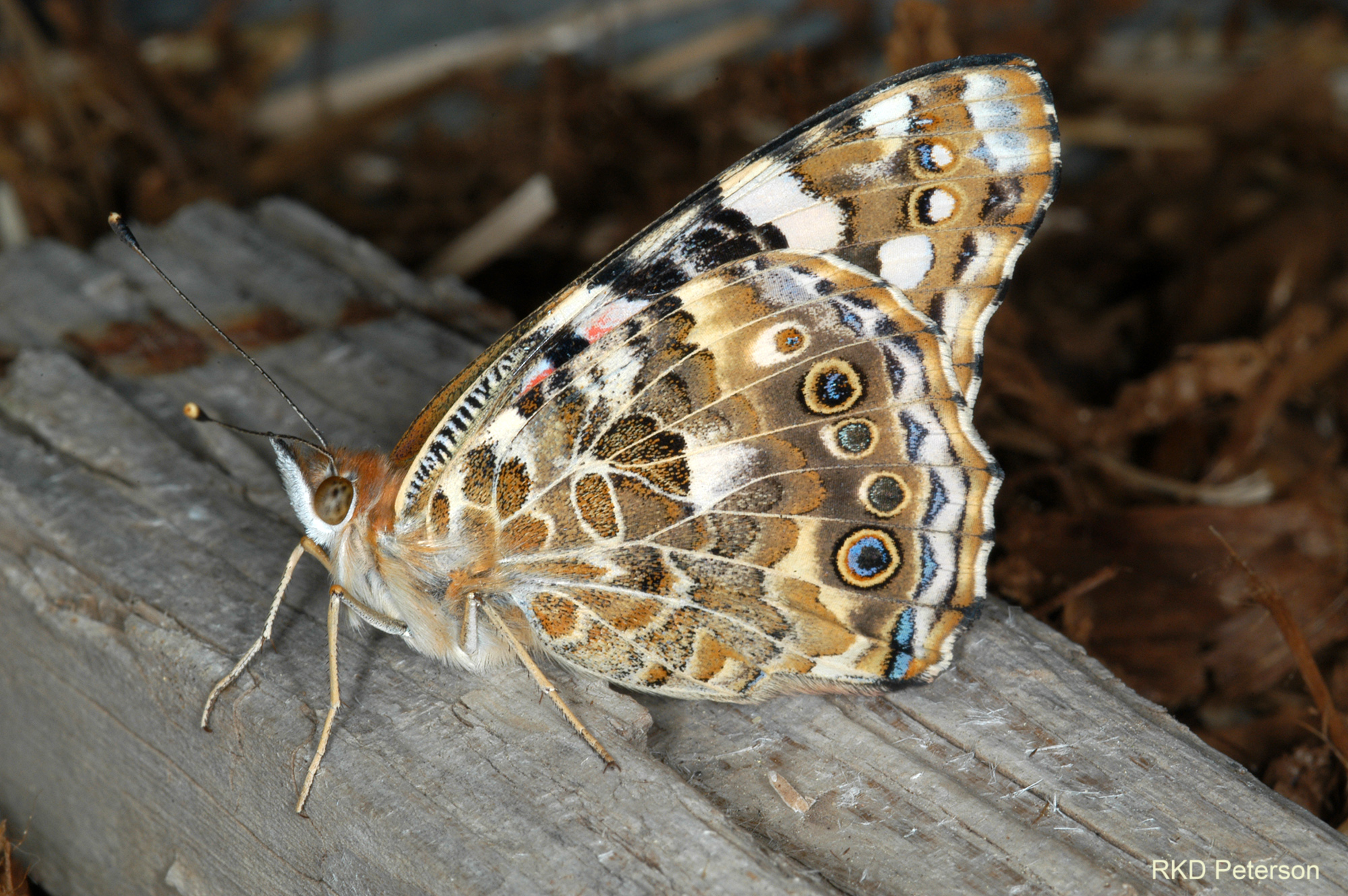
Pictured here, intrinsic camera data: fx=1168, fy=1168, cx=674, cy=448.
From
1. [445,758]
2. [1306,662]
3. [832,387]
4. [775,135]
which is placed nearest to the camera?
[445,758]

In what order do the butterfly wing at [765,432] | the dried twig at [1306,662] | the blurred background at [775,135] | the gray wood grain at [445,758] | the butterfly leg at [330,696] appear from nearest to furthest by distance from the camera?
the gray wood grain at [445,758], the butterfly leg at [330,696], the butterfly wing at [765,432], the dried twig at [1306,662], the blurred background at [775,135]

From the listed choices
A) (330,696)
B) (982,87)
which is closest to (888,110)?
(982,87)

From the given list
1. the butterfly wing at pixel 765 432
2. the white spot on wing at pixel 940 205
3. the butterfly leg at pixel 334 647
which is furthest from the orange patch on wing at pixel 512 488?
the white spot on wing at pixel 940 205

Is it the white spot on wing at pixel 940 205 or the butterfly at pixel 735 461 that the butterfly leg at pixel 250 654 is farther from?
the white spot on wing at pixel 940 205

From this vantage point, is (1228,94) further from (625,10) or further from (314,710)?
(314,710)

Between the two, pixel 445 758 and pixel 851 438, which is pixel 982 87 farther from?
pixel 445 758

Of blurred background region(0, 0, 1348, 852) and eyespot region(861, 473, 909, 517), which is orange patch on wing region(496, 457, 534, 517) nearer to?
eyespot region(861, 473, 909, 517)

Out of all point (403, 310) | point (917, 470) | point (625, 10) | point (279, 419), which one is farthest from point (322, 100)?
point (917, 470)
